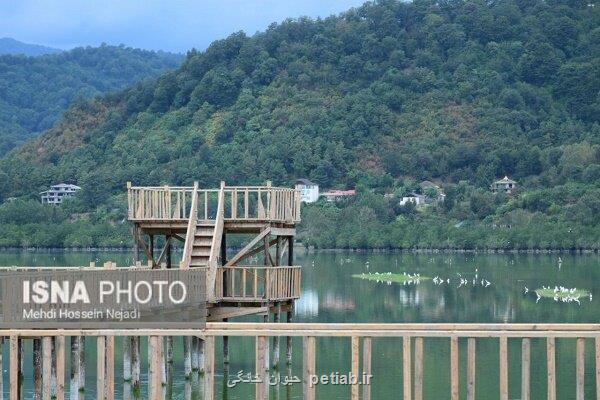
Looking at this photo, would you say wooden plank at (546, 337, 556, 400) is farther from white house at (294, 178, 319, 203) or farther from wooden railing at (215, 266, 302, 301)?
white house at (294, 178, 319, 203)

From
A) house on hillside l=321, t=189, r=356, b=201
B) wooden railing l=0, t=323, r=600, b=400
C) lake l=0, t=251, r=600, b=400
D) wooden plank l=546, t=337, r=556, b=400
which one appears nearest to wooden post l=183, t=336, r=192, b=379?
lake l=0, t=251, r=600, b=400

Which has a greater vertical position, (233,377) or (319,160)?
(319,160)

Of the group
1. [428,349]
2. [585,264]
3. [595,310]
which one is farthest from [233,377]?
[585,264]

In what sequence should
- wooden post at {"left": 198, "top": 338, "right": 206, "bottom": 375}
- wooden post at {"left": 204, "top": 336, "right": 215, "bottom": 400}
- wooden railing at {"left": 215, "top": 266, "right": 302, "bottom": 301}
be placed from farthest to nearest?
wooden post at {"left": 198, "top": 338, "right": 206, "bottom": 375} < wooden railing at {"left": 215, "top": 266, "right": 302, "bottom": 301} < wooden post at {"left": 204, "top": 336, "right": 215, "bottom": 400}

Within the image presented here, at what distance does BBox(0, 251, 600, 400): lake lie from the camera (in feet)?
146

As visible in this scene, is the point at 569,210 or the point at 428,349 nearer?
the point at 428,349

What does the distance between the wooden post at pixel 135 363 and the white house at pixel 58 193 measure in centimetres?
14738

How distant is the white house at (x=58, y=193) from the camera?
189 metres

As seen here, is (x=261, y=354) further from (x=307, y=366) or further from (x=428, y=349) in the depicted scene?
(x=428, y=349)

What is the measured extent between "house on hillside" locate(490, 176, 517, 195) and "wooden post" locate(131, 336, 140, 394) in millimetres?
143102

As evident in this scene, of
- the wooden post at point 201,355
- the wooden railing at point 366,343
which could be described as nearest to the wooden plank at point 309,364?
the wooden railing at point 366,343

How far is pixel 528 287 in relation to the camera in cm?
9412

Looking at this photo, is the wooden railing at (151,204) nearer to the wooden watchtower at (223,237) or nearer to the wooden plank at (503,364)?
the wooden watchtower at (223,237)

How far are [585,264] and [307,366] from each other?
9526 centimetres
